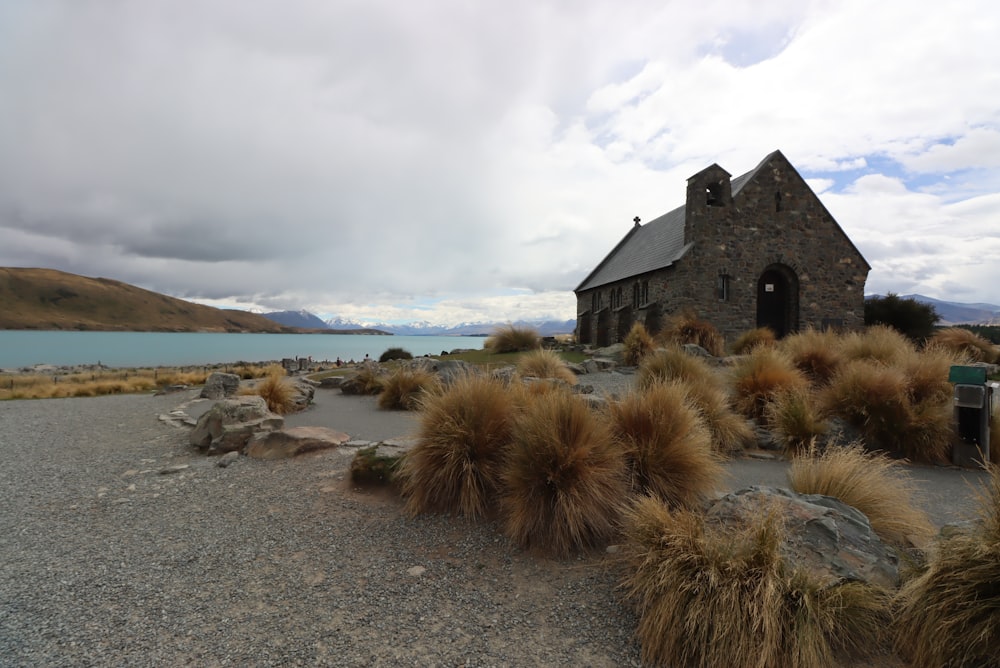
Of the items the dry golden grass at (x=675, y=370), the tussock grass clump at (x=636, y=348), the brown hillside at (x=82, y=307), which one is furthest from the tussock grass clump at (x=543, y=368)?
the brown hillside at (x=82, y=307)

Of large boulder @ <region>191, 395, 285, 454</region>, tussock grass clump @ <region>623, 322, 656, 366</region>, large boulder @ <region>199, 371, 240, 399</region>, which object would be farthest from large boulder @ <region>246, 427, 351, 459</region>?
tussock grass clump @ <region>623, 322, 656, 366</region>

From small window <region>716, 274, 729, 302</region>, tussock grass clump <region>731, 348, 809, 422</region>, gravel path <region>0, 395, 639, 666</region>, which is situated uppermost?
small window <region>716, 274, 729, 302</region>

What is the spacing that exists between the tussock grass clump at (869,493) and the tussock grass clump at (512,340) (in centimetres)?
1611

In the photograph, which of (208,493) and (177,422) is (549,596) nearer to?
(208,493)

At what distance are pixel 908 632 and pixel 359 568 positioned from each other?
11.6ft

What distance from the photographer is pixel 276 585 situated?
3393 mm

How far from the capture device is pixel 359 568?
11.9ft

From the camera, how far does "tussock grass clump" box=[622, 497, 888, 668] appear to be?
2471 mm

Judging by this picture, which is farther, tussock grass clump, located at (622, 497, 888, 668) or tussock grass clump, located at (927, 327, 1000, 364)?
tussock grass clump, located at (927, 327, 1000, 364)

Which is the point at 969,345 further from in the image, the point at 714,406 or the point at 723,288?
the point at 714,406

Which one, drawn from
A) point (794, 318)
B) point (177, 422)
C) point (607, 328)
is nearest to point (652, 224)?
point (607, 328)

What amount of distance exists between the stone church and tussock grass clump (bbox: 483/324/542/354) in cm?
545

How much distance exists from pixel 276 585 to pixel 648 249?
80.3 feet

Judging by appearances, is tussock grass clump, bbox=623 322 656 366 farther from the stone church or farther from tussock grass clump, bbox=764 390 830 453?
tussock grass clump, bbox=764 390 830 453
